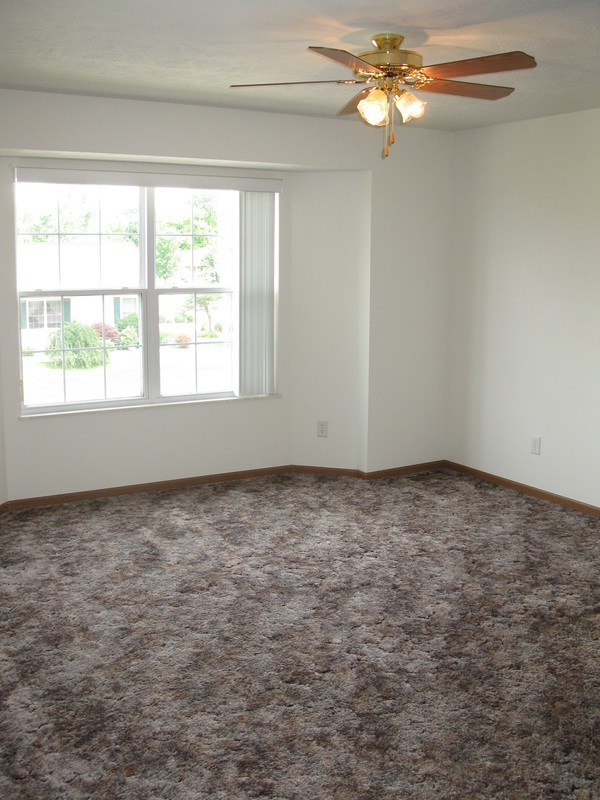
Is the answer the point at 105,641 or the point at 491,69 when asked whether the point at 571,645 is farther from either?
the point at 491,69

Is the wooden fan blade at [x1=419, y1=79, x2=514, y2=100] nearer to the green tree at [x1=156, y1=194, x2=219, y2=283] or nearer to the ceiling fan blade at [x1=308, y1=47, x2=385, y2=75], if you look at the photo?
the ceiling fan blade at [x1=308, y1=47, x2=385, y2=75]

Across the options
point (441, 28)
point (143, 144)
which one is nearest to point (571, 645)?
point (441, 28)

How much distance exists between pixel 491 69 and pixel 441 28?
0.41m

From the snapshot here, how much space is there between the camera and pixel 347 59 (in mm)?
3164

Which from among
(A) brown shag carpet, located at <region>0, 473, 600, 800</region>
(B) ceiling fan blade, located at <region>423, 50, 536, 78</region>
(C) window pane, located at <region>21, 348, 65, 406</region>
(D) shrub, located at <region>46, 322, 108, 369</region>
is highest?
(B) ceiling fan blade, located at <region>423, 50, 536, 78</region>

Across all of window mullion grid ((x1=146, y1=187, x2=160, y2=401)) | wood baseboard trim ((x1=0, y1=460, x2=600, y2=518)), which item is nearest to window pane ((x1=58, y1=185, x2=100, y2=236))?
window mullion grid ((x1=146, y1=187, x2=160, y2=401))

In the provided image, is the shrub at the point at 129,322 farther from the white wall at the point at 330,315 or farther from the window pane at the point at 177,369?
the white wall at the point at 330,315

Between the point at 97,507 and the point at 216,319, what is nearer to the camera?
the point at 97,507

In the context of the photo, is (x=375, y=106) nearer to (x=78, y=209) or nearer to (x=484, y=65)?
(x=484, y=65)

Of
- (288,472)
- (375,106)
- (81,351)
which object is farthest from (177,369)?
(375,106)

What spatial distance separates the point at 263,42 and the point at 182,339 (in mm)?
2839

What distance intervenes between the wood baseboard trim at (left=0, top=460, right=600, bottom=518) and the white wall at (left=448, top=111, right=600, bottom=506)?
0.06 m

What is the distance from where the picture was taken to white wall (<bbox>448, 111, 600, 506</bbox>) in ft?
18.1

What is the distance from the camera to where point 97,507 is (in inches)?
224
